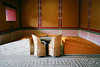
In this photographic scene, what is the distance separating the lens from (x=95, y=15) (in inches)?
177

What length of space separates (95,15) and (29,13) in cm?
409

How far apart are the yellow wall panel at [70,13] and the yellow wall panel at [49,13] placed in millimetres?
566

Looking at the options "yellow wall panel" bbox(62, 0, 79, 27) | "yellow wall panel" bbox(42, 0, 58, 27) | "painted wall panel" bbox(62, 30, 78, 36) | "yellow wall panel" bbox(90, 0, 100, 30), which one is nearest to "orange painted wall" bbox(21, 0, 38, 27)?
"yellow wall panel" bbox(42, 0, 58, 27)

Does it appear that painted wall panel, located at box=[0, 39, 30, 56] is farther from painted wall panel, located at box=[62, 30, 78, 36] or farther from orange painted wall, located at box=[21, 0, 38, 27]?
painted wall panel, located at box=[62, 30, 78, 36]

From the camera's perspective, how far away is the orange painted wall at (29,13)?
6.45m

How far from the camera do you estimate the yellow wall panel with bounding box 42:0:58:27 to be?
6.45 m

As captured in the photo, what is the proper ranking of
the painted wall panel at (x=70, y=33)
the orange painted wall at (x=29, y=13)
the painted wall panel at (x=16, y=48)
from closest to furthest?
the painted wall panel at (x=16, y=48), the orange painted wall at (x=29, y=13), the painted wall panel at (x=70, y=33)

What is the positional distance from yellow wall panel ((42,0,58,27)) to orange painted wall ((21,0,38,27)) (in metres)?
0.54

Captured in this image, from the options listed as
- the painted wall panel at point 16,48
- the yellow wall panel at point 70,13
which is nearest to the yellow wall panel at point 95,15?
the yellow wall panel at point 70,13

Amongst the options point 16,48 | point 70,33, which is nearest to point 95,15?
point 70,33

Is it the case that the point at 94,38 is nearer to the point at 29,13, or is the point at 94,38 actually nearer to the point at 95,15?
the point at 95,15

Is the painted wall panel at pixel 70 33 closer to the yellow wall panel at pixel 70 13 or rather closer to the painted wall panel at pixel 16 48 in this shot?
the yellow wall panel at pixel 70 13

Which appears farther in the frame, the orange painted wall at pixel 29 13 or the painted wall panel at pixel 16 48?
the orange painted wall at pixel 29 13

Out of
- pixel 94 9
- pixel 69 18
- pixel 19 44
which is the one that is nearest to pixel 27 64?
pixel 19 44
